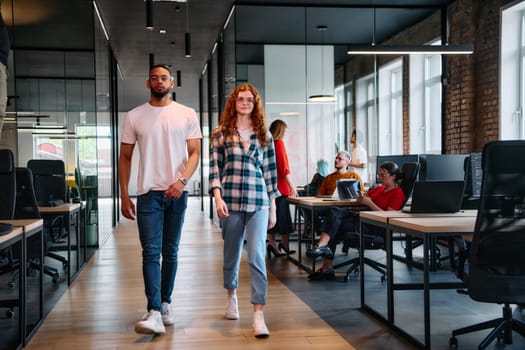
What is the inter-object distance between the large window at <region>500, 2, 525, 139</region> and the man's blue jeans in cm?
512

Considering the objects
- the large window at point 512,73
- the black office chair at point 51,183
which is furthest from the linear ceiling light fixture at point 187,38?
the large window at point 512,73

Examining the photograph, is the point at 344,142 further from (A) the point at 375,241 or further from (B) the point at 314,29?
(A) the point at 375,241

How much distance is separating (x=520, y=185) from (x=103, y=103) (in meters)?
7.64

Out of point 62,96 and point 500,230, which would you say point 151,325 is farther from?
point 62,96

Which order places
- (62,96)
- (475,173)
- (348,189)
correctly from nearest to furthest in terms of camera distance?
(475,173)
(348,189)
(62,96)

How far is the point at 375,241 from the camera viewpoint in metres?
5.00

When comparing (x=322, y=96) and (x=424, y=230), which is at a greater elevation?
(x=322, y=96)

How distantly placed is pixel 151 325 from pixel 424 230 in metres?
1.61

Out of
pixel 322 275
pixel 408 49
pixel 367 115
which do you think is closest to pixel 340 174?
pixel 322 275

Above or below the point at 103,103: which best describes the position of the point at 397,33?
above

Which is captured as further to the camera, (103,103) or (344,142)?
(344,142)

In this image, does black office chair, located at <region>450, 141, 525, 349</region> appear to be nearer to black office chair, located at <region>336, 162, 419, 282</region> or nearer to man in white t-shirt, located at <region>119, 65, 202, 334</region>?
man in white t-shirt, located at <region>119, 65, 202, 334</region>

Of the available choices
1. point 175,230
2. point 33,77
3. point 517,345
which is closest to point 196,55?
point 33,77

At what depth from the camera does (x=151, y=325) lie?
11.2 ft
